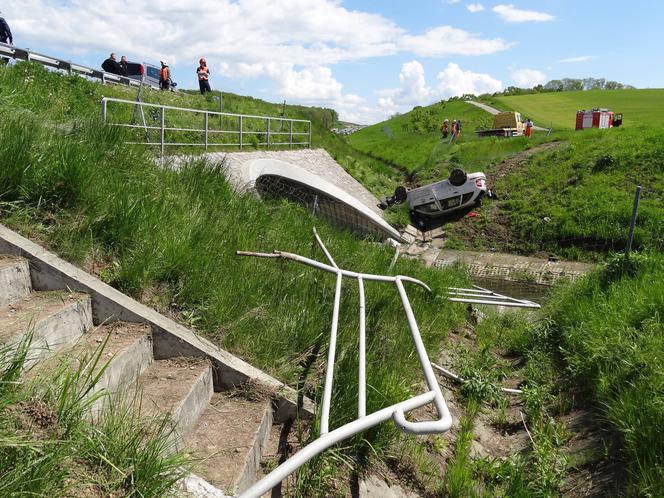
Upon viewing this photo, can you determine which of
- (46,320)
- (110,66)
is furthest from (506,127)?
(46,320)

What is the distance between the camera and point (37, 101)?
7574mm

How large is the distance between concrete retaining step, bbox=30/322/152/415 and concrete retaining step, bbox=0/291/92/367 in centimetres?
8

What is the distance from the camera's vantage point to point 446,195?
23859 millimetres

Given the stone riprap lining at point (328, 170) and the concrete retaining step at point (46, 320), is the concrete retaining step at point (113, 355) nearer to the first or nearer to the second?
the concrete retaining step at point (46, 320)

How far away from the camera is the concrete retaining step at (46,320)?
10.7ft

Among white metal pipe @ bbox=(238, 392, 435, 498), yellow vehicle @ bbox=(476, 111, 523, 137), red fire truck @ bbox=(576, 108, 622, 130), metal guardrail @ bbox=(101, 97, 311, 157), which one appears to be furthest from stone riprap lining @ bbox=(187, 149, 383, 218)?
Answer: red fire truck @ bbox=(576, 108, 622, 130)

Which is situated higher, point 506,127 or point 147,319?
point 506,127

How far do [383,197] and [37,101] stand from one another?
61.5ft

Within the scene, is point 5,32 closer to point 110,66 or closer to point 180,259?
point 110,66

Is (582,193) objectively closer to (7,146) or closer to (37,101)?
(37,101)

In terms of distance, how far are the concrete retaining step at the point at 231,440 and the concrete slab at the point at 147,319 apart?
0.15 metres

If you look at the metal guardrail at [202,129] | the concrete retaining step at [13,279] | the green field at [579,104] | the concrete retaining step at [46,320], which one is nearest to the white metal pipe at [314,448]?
the concrete retaining step at [46,320]

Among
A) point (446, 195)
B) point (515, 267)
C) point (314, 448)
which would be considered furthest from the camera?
point (446, 195)

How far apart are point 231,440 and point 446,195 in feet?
70.3
